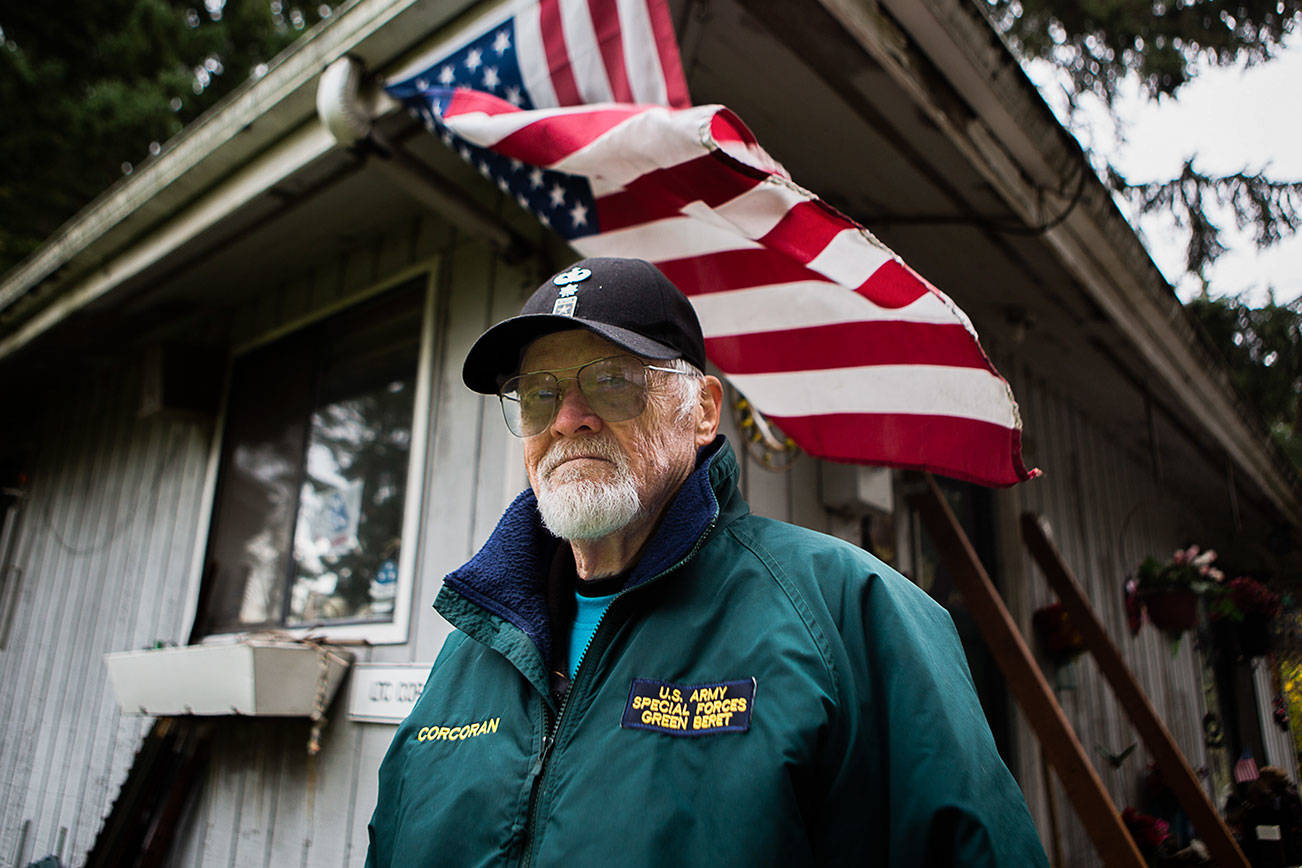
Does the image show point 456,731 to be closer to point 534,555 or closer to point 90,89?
point 534,555

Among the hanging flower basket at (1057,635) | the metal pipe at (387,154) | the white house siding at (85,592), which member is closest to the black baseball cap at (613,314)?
the metal pipe at (387,154)

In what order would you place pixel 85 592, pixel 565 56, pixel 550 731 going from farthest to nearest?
pixel 85 592 < pixel 565 56 < pixel 550 731

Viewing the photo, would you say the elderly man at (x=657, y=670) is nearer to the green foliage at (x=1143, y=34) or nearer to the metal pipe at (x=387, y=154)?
the metal pipe at (x=387, y=154)

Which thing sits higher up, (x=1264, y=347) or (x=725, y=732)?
(x=1264, y=347)

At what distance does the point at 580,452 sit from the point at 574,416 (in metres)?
0.07

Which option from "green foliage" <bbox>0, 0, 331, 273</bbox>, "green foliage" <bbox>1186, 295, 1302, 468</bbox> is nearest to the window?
"green foliage" <bbox>0, 0, 331, 273</bbox>

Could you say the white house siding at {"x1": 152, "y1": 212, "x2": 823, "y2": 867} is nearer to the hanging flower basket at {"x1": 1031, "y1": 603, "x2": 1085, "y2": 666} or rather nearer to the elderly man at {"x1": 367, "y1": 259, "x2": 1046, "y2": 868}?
the elderly man at {"x1": 367, "y1": 259, "x2": 1046, "y2": 868}

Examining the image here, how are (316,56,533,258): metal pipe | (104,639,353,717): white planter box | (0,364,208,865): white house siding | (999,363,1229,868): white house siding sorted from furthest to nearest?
1. (999,363,1229,868): white house siding
2. (0,364,208,865): white house siding
3. (104,639,353,717): white planter box
4. (316,56,533,258): metal pipe

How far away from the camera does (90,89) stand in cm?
965

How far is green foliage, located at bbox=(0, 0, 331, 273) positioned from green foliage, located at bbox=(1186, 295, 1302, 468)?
10.5m

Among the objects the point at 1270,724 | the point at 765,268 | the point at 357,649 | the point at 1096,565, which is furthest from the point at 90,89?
the point at 1270,724

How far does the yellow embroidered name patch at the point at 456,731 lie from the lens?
1329 mm

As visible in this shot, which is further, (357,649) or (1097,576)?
(1097,576)

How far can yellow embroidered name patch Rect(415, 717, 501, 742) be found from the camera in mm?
1329
